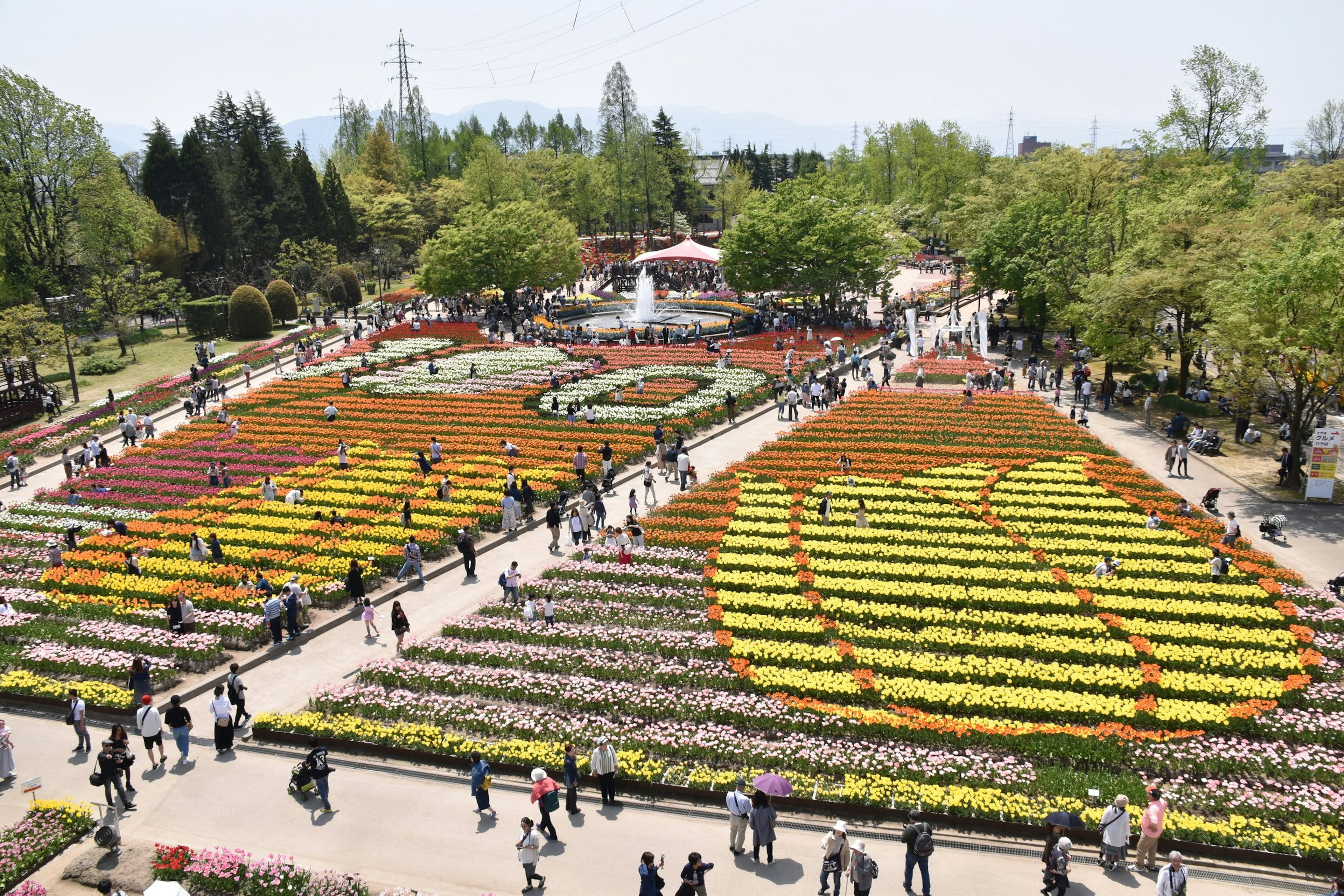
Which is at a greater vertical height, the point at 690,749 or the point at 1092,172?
the point at 1092,172

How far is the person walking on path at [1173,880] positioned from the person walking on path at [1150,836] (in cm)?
92

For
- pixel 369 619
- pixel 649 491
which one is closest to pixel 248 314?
pixel 649 491

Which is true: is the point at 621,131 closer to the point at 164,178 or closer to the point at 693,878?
the point at 164,178

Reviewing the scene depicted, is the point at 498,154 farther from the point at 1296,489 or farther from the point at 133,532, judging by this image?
the point at 1296,489

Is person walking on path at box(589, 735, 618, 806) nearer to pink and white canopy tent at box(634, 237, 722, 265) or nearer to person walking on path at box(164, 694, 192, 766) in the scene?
person walking on path at box(164, 694, 192, 766)

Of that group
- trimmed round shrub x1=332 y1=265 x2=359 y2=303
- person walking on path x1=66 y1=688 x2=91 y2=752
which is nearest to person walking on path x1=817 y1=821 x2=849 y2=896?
person walking on path x1=66 y1=688 x2=91 y2=752

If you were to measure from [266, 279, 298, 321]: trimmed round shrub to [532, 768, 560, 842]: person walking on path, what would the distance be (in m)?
62.8

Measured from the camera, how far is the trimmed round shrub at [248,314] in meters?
64.7

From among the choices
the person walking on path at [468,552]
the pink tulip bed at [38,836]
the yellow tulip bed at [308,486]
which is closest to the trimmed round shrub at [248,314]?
the yellow tulip bed at [308,486]

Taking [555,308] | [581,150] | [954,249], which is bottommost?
[555,308]

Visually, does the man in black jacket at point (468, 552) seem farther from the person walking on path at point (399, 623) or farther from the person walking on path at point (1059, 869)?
the person walking on path at point (1059, 869)

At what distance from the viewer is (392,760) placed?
17312 mm

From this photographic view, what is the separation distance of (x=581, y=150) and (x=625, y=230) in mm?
51206

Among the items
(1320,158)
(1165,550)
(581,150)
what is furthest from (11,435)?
(581,150)
